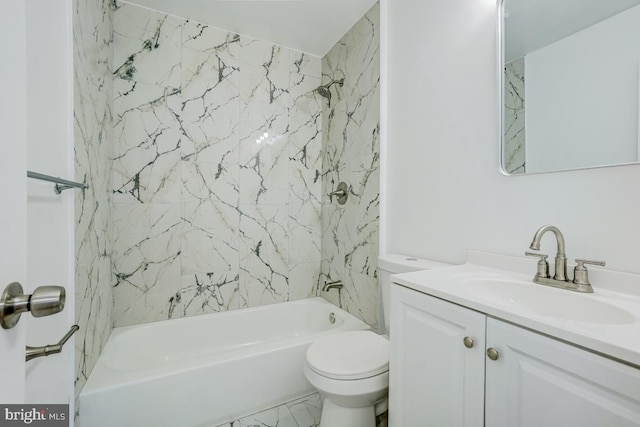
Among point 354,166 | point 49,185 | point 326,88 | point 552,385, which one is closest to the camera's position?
point 552,385

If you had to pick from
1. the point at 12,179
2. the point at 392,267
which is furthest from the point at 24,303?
the point at 392,267

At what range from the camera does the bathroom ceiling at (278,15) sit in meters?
1.83

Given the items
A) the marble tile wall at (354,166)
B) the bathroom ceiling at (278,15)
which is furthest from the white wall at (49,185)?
the marble tile wall at (354,166)

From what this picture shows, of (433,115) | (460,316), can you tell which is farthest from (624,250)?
(433,115)

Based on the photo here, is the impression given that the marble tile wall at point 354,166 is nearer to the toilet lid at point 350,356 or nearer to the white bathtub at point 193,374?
the white bathtub at point 193,374

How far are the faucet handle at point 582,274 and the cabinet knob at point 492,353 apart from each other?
393 mm

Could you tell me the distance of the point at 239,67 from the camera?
7.12 feet

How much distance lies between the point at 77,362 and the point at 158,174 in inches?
47.2

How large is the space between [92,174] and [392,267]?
1605 mm

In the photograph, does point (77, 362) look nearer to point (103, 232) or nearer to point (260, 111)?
point (103, 232)

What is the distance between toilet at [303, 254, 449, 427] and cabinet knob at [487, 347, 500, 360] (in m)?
0.57

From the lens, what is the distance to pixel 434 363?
0.88m

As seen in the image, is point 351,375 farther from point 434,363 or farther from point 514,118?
point 514,118

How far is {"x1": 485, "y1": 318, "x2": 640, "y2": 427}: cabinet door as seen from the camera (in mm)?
525
